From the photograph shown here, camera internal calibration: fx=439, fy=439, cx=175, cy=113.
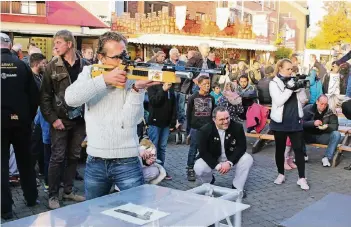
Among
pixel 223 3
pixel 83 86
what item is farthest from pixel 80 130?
pixel 223 3

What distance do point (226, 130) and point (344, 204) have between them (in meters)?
2.88

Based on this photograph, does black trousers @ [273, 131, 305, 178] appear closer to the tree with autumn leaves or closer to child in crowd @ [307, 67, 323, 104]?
child in crowd @ [307, 67, 323, 104]

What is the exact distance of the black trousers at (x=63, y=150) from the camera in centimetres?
475

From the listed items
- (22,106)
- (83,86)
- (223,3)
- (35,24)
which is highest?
(223,3)

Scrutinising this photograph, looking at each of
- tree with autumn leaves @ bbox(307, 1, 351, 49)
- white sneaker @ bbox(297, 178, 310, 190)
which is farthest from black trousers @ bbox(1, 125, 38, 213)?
tree with autumn leaves @ bbox(307, 1, 351, 49)

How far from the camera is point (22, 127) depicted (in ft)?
14.9

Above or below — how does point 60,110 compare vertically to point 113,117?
below

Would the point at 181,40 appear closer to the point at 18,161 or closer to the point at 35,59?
the point at 35,59

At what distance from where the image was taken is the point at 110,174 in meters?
3.05

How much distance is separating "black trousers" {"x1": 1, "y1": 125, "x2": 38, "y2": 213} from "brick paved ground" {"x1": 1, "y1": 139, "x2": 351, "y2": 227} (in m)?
0.22

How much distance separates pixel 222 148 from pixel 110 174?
270cm

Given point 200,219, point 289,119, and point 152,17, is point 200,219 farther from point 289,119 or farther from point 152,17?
point 152,17

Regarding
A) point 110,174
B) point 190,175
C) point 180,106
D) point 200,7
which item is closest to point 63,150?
point 110,174

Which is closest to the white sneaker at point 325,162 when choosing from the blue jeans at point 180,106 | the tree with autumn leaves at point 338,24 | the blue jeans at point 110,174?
the blue jeans at point 180,106
